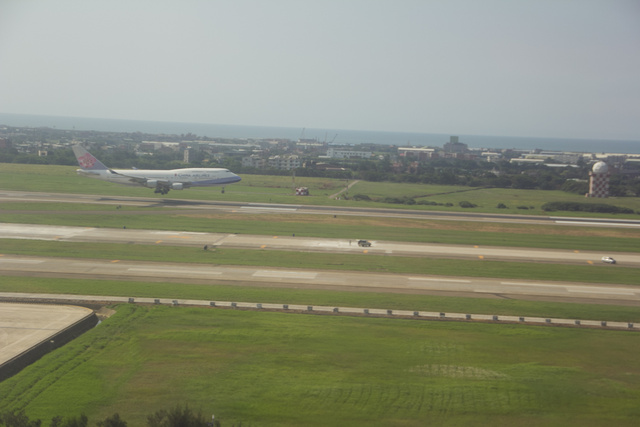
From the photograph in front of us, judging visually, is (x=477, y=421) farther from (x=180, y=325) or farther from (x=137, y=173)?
(x=137, y=173)

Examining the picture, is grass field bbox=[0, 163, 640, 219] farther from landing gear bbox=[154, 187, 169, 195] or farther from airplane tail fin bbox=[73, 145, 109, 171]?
airplane tail fin bbox=[73, 145, 109, 171]

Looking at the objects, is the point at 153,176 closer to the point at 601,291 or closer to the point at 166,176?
the point at 166,176

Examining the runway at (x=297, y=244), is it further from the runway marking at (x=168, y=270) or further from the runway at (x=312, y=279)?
the runway marking at (x=168, y=270)

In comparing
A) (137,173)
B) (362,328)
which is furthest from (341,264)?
(137,173)

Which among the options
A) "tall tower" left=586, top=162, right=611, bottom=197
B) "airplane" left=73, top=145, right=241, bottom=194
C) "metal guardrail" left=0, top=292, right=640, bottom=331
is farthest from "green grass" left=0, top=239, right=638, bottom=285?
"tall tower" left=586, top=162, right=611, bottom=197

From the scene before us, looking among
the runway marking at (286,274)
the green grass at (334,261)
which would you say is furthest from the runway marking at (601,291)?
the runway marking at (286,274)

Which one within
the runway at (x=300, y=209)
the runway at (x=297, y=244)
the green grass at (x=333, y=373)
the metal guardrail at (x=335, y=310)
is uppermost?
the runway at (x=300, y=209)

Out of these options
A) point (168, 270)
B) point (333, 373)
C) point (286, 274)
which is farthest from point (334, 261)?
point (333, 373)
